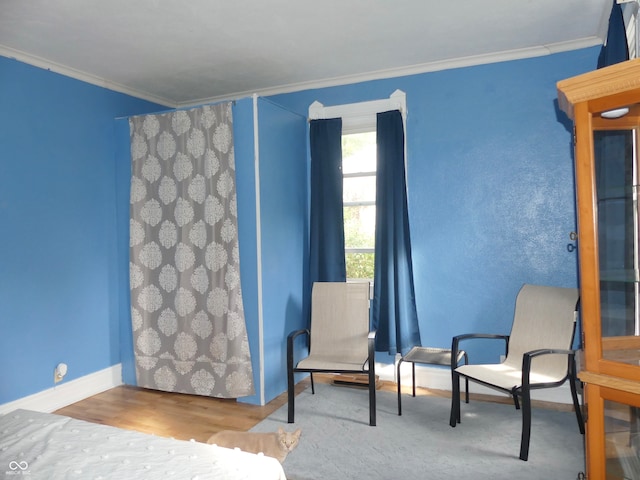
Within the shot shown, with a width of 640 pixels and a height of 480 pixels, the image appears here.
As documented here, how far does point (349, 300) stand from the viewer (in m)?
3.74

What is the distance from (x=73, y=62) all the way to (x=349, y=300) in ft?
8.79

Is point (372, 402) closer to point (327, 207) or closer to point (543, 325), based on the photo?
point (543, 325)

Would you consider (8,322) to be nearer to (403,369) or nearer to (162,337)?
(162,337)

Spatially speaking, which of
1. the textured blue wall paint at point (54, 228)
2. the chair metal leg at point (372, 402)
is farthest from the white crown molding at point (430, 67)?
the chair metal leg at point (372, 402)

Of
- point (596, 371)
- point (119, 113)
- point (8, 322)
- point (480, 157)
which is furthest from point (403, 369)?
point (119, 113)

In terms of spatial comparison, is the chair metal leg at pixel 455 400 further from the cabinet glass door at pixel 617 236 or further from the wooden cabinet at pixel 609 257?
the cabinet glass door at pixel 617 236

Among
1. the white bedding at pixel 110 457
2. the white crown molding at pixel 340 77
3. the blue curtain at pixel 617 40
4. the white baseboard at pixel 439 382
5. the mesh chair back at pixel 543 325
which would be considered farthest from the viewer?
the white baseboard at pixel 439 382

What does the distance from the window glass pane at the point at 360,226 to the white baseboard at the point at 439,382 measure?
1.04 metres

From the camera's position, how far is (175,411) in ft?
11.5

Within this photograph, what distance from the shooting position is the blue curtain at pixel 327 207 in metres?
4.13

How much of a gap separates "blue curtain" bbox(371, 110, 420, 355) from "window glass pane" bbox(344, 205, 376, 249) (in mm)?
256

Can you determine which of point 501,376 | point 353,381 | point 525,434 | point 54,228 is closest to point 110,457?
point 525,434

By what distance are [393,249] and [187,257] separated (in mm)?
1606

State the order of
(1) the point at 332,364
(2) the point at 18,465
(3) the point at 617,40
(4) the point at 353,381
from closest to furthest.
Result: (2) the point at 18,465, (3) the point at 617,40, (1) the point at 332,364, (4) the point at 353,381
